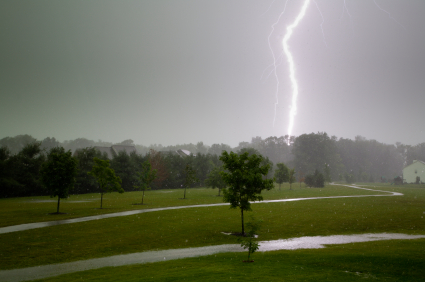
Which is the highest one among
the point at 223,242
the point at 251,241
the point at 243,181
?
the point at 243,181

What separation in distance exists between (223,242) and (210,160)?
66.6m

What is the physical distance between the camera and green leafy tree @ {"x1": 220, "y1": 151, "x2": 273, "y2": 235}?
19828 millimetres

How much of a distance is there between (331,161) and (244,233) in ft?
361

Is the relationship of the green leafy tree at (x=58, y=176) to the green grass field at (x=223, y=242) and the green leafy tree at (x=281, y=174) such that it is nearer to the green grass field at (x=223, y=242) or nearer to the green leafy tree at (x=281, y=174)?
the green grass field at (x=223, y=242)

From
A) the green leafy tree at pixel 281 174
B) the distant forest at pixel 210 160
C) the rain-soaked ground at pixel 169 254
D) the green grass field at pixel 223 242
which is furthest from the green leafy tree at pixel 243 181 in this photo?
the green leafy tree at pixel 281 174

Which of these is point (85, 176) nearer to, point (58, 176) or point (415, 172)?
point (58, 176)

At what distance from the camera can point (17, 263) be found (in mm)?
13484

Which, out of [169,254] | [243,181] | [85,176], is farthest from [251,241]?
[85,176]

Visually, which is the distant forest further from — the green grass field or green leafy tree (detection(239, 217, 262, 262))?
green leafy tree (detection(239, 217, 262, 262))

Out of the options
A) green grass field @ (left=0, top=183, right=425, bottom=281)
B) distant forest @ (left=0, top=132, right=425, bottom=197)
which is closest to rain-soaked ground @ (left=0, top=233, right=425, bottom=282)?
green grass field @ (left=0, top=183, right=425, bottom=281)

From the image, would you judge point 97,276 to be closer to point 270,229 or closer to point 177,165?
point 270,229

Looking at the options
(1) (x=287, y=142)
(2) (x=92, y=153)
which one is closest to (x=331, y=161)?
(1) (x=287, y=142)

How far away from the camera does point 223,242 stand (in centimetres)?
1783

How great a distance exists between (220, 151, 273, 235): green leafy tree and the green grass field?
8.97 ft
